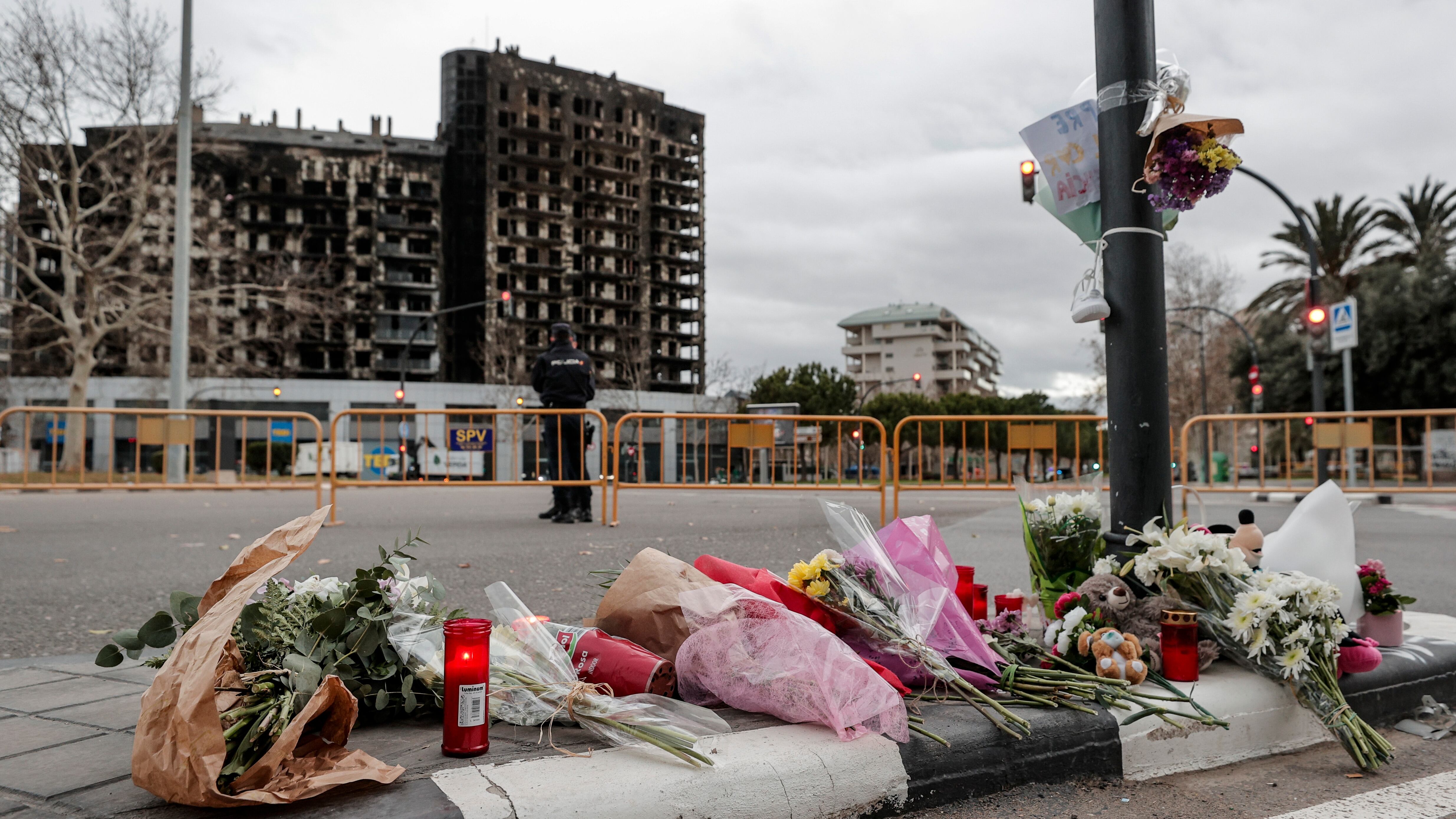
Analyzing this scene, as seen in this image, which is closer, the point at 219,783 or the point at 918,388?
the point at 219,783

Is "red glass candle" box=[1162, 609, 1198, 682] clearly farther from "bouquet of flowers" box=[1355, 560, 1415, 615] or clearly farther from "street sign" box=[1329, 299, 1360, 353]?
"street sign" box=[1329, 299, 1360, 353]

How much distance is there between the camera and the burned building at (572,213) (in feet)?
244

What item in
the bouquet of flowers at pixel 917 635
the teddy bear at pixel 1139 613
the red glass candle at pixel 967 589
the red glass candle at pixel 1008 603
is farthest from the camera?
the red glass candle at pixel 1008 603

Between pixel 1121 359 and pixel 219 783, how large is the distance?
3.47 m

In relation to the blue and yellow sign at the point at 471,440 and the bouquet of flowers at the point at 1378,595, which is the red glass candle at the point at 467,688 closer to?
the bouquet of flowers at the point at 1378,595

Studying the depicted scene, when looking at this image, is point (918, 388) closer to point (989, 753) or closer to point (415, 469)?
point (415, 469)

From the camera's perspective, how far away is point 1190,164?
352 centimetres

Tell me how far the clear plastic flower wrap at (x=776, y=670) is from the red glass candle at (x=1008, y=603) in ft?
4.61

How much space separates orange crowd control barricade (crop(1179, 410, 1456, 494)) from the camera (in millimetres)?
9414

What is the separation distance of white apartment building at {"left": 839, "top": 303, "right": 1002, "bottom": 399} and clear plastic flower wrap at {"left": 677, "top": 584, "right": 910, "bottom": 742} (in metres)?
106

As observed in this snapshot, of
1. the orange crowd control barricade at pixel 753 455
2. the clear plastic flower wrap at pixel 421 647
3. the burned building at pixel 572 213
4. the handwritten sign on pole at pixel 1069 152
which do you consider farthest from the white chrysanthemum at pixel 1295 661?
the burned building at pixel 572 213

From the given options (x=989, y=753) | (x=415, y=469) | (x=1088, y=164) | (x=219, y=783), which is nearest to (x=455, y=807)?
(x=219, y=783)

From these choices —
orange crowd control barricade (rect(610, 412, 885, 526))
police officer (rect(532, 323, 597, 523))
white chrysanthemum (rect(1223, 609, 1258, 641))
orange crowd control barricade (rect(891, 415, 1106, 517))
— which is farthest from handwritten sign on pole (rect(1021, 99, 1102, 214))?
police officer (rect(532, 323, 597, 523))

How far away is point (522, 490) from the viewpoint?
2434cm
